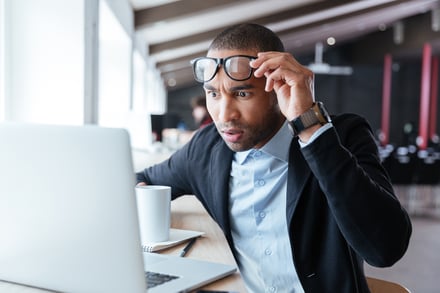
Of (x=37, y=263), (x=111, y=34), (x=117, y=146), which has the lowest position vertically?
(x=37, y=263)

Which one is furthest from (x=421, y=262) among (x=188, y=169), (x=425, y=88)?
(x=425, y=88)

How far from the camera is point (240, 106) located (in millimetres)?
1367

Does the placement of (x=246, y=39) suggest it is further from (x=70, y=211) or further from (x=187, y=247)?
(x=70, y=211)

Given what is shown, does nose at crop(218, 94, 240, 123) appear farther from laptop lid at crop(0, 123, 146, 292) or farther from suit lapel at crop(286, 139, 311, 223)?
laptop lid at crop(0, 123, 146, 292)

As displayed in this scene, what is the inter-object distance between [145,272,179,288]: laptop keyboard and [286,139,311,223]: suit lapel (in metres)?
0.39

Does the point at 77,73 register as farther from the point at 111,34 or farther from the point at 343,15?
the point at 343,15

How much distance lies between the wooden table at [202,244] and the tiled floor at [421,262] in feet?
8.22

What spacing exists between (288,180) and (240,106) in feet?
0.76

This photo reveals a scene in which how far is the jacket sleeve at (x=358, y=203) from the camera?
1156 mm

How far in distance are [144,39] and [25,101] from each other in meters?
5.63

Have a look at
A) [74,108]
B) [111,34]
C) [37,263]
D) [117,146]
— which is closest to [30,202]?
[37,263]

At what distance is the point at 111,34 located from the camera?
5.77 meters

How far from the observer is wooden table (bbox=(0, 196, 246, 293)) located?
3.42 ft

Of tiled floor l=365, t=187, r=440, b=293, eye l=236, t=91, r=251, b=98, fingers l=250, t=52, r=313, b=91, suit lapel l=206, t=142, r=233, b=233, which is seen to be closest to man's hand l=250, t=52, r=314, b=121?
fingers l=250, t=52, r=313, b=91
